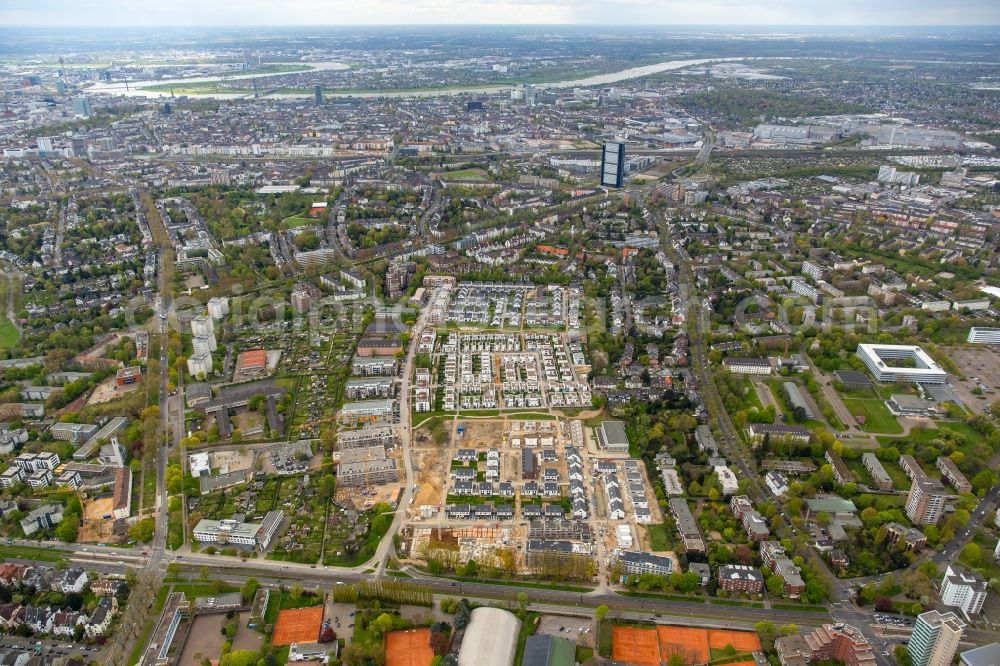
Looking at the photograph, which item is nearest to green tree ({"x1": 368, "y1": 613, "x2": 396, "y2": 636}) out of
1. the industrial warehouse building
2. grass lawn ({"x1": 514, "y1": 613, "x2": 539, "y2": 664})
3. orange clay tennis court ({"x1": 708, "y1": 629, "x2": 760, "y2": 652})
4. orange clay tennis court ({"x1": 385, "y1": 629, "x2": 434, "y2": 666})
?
orange clay tennis court ({"x1": 385, "y1": 629, "x2": 434, "y2": 666})

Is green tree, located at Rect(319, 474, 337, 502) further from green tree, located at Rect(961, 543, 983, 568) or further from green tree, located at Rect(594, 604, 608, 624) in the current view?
green tree, located at Rect(961, 543, 983, 568)

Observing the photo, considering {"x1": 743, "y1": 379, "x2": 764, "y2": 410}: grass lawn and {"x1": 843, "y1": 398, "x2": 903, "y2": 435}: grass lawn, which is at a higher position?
{"x1": 743, "y1": 379, "x2": 764, "y2": 410}: grass lawn

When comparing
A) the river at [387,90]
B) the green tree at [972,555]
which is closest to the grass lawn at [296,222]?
the green tree at [972,555]

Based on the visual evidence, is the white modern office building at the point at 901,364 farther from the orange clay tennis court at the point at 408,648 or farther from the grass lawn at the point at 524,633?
the orange clay tennis court at the point at 408,648

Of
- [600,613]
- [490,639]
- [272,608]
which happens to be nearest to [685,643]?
[600,613]

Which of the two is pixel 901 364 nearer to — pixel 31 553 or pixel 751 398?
pixel 751 398

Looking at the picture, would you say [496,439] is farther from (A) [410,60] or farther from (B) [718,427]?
(A) [410,60]

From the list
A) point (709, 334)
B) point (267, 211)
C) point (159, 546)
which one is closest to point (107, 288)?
point (267, 211)
